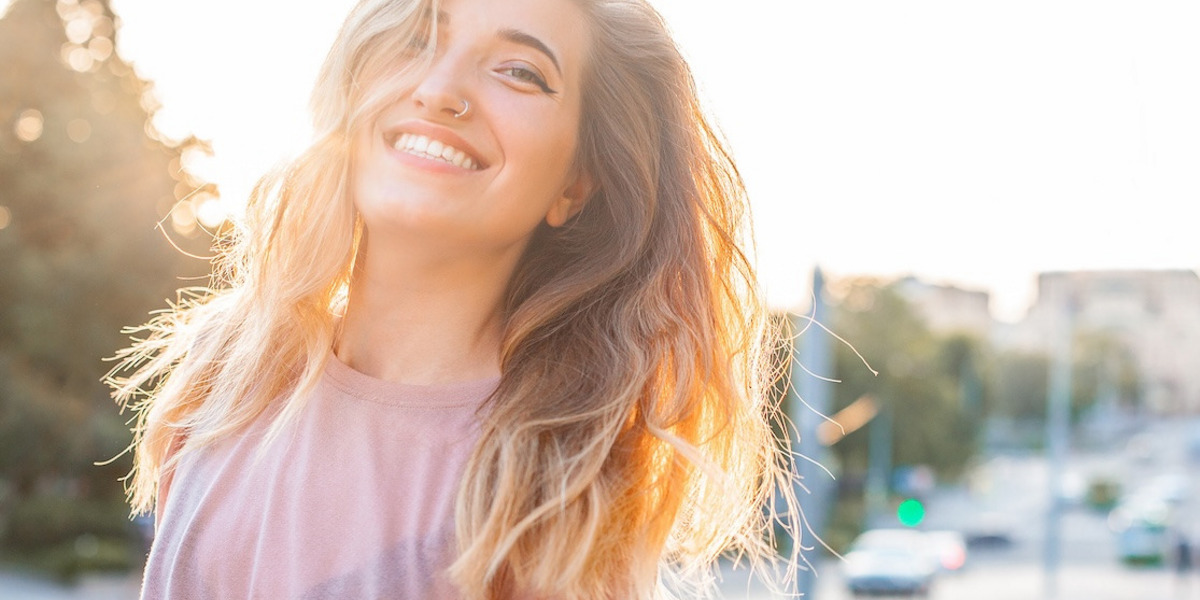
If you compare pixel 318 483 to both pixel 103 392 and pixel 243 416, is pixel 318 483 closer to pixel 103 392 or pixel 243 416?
pixel 243 416

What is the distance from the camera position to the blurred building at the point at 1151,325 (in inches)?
3152

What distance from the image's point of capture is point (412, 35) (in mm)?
2221

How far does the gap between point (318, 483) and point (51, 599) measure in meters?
21.0

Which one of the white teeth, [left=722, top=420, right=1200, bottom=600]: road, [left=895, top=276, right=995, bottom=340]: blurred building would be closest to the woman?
the white teeth

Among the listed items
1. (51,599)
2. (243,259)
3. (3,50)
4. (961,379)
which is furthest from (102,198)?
(961,379)

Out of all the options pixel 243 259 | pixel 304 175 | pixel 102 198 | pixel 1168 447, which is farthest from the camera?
pixel 1168 447

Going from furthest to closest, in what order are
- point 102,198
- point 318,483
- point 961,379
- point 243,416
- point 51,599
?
point 961,379 < point 102,198 < point 51,599 < point 243,416 < point 318,483

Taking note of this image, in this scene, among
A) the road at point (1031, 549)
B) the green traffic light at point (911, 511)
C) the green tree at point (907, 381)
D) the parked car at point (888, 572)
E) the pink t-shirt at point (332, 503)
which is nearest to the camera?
the pink t-shirt at point (332, 503)

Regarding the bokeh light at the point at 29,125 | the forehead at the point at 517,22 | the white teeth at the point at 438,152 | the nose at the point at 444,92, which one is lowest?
the white teeth at the point at 438,152

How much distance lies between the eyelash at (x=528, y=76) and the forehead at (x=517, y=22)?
0.05m

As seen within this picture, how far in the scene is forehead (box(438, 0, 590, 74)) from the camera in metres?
2.19

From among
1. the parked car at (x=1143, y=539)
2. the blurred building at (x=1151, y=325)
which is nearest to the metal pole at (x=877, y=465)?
the parked car at (x=1143, y=539)

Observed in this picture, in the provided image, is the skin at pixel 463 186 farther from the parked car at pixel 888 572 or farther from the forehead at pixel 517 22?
the parked car at pixel 888 572

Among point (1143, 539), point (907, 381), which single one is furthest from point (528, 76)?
point (907, 381)
